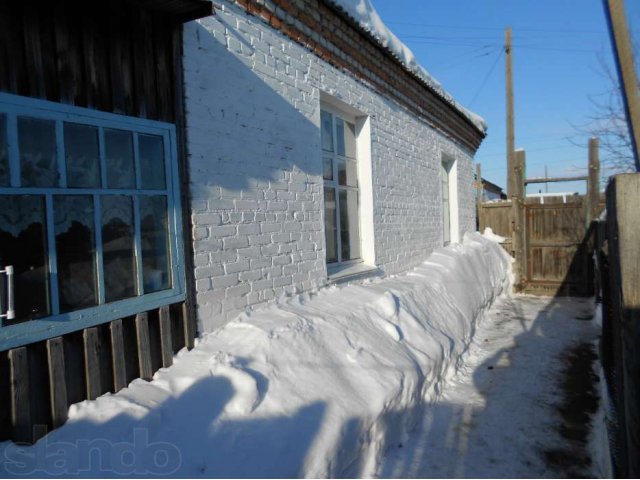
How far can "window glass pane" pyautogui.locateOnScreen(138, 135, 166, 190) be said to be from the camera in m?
2.70

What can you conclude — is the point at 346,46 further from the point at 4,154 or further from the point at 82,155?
the point at 4,154

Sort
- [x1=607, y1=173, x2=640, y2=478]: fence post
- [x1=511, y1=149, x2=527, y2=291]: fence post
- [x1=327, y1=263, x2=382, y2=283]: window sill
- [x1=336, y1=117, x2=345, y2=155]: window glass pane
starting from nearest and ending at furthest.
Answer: [x1=607, y1=173, x2=640, y2=478]: fence post < [x1=327, y1=263, x2=382, y2=283]: window sill < [x1=336, y1=117, x2=345, y2=155]: window glass pane < [x1=511, y1=149, x2=527, y2=291]: fence post

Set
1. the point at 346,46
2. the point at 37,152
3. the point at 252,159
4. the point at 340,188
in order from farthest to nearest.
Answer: the point at 340,188
the point at 346,46
the point at 252,159
the point at 37,152

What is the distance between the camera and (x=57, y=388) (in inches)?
87.0

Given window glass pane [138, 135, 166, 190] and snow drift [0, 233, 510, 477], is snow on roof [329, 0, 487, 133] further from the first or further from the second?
snow drift [0, 233, 510, 477]

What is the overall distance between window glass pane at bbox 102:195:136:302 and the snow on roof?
123 inches

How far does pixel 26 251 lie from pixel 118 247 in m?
0.49

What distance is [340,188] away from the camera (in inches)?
200

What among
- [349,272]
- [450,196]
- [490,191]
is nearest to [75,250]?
[349,272]

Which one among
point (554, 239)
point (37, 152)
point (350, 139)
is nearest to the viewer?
point (37, 152)

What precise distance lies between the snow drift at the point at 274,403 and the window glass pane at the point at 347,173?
4.75ft

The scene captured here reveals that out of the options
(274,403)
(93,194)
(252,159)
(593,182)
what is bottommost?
(274,403)

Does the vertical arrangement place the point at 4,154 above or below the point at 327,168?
below

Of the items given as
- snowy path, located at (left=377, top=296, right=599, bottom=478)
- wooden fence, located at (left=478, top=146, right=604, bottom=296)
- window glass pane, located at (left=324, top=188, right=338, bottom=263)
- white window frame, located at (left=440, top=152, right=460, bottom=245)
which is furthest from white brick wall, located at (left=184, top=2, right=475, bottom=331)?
wooden fence, located at (left=478, top=146, right=604, bottom=296)
